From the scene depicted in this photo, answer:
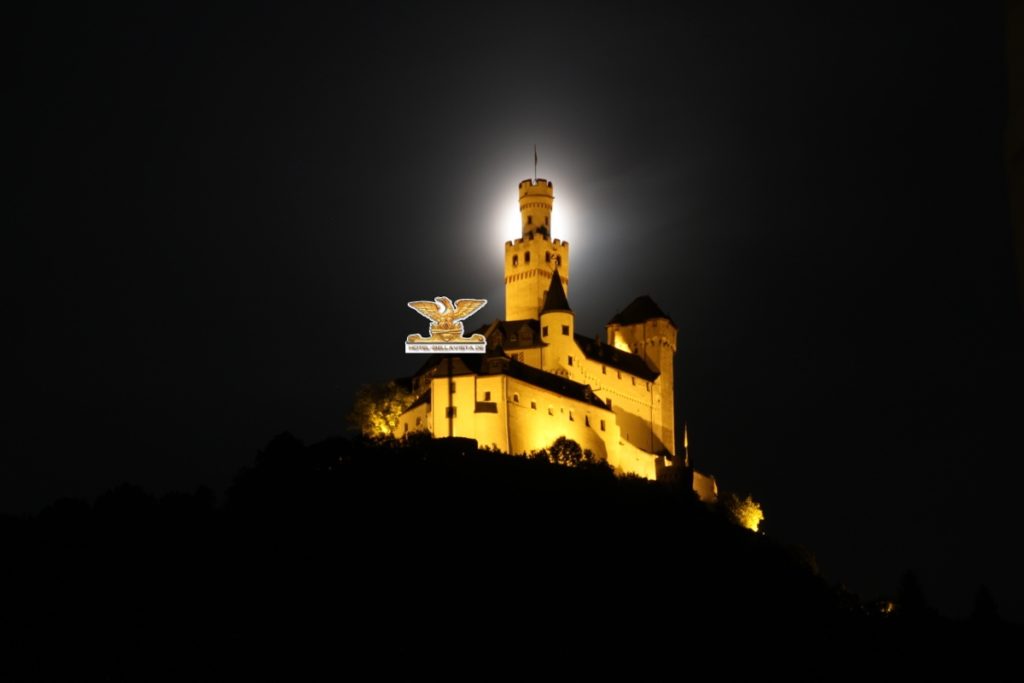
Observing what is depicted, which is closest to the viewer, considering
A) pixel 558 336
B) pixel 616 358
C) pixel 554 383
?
pixel 554 383

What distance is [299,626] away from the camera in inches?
3051

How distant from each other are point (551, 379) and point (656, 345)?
18897 millimetres

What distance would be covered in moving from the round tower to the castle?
11 cm

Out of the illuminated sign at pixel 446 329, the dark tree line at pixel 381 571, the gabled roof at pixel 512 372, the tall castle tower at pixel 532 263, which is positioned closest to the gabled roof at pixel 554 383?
the gabled roof at pixel 512 372

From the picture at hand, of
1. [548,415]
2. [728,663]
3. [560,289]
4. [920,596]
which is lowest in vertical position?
[728,663]

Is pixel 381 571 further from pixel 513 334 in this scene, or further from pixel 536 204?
pixel 536 204

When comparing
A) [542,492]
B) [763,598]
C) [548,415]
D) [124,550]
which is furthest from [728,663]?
[124,550]

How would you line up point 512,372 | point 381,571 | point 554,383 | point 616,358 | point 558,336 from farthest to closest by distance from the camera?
→ point 616,358 < point 558,336 < point 554,383 < point 512,372 < point 381,571

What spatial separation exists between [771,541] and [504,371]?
27.1 metres

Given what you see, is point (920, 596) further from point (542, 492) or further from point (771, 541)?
point (542, 492)

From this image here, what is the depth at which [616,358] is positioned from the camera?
368 feet

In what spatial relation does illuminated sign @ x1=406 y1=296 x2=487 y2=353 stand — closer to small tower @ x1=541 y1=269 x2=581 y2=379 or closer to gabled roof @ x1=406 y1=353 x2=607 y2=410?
gabled roof @ x1=406 y1=353 x2=607 y2=410

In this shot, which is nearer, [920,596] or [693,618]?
[693,618]

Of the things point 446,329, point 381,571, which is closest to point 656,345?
point 446,329
